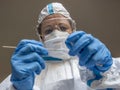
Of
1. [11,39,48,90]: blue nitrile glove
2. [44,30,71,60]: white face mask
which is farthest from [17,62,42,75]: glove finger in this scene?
[44,30,71,60]: white face mask

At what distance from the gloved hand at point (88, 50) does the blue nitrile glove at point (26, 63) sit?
5.2 inches

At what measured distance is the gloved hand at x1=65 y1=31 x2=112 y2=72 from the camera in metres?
1.09

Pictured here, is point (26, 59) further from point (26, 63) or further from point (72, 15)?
point (72, 15)

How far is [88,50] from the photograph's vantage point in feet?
3.58

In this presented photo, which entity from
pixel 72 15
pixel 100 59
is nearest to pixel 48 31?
pixel 100 59

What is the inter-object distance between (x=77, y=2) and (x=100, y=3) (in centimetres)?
17

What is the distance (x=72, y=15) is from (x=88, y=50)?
41.6 inches

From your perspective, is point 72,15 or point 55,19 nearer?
point 55,19

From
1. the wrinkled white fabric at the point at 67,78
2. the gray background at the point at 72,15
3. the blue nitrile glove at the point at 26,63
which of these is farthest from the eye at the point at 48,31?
the gray background at the point at 72,15

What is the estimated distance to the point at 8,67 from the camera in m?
2.26

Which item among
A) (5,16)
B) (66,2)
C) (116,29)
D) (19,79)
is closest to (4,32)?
(5,16)

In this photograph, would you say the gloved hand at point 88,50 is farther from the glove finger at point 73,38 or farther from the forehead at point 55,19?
the forehead at point 55,19

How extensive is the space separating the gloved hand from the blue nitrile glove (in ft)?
0.43

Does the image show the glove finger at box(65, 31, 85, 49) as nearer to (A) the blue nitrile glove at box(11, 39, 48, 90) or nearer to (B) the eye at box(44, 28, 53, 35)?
(A) the blue nitrile glove at box(11, 39, 48, 90)
